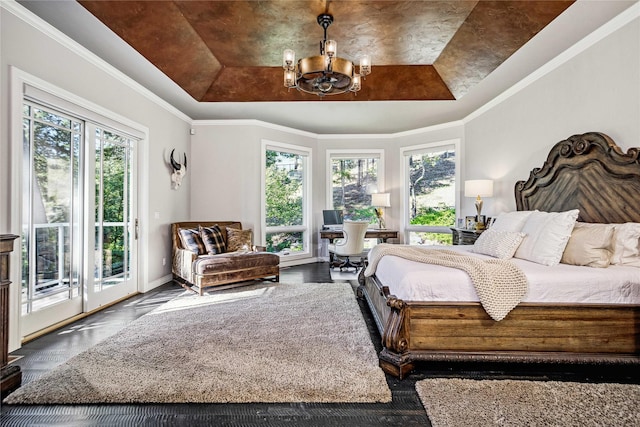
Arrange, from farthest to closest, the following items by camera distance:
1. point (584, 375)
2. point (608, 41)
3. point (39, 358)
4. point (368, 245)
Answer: point (368, 245) → point (608, 41) → point (39, 358) → point (584, 375)

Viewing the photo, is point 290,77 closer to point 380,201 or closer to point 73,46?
point 73,46

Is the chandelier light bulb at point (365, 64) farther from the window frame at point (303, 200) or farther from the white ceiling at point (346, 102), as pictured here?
the window frame at point (303, 200)

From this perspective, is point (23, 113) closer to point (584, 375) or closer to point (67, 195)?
point (67, 195)

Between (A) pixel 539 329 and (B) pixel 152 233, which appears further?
(B) pixel 152 233

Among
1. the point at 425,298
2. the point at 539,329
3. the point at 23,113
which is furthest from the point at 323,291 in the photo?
the point at 23,113

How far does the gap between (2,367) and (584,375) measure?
3658 mm

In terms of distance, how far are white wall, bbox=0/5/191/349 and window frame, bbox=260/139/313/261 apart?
133 centimetres

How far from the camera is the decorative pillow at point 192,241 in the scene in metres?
4.73

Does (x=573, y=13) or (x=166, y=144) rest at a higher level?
(x=573, y=13)

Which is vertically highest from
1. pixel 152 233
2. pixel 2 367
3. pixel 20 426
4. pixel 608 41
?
pixel 608 41

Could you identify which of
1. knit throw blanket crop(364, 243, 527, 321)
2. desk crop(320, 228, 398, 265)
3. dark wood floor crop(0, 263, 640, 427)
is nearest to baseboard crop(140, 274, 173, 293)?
dark wood floor crop(0, 263, 640, 427)

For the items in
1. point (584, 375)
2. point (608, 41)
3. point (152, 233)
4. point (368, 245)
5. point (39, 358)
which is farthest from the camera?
point (368, 245)

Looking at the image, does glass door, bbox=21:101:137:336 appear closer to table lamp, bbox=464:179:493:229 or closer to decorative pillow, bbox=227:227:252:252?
decorative pillow, bbox=227:227:252:252

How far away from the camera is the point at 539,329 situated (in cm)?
221
